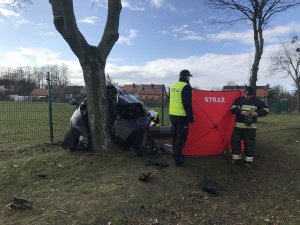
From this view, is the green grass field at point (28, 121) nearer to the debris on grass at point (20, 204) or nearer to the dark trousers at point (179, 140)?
the dark trousers at point (179, 140)

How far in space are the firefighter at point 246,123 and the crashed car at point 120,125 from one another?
6.35ft

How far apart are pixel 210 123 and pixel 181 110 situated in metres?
1.30

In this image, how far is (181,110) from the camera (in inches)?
301

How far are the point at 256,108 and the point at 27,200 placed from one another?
16.8 ft

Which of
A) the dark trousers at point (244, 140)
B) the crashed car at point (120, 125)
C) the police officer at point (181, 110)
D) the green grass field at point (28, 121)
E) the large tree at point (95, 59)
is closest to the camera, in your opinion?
the police officer at point (181, 110)

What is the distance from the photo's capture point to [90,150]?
27.1 feet

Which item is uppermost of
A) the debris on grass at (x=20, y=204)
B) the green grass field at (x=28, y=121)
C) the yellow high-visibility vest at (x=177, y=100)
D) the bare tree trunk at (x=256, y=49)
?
the bare tree trunk at (x=256, y=49)

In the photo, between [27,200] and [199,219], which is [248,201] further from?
[27,200]

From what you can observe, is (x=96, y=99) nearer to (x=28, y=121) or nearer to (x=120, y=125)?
(x=120, y=125)

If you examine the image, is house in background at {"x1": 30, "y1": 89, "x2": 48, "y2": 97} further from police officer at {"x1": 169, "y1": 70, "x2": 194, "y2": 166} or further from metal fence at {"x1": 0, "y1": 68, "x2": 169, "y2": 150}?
police officer at {"x1": 169, "y1": 70, "x2": 194, "y2": 166}

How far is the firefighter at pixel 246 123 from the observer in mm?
8305

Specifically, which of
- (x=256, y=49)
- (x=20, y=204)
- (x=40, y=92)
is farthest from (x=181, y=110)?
(x=256, y=49)

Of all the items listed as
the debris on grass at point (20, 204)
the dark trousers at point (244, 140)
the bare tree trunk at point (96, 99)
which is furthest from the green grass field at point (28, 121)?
the dark trousers at point (244, 140)

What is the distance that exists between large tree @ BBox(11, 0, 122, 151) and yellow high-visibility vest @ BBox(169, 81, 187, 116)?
4.74 ft
